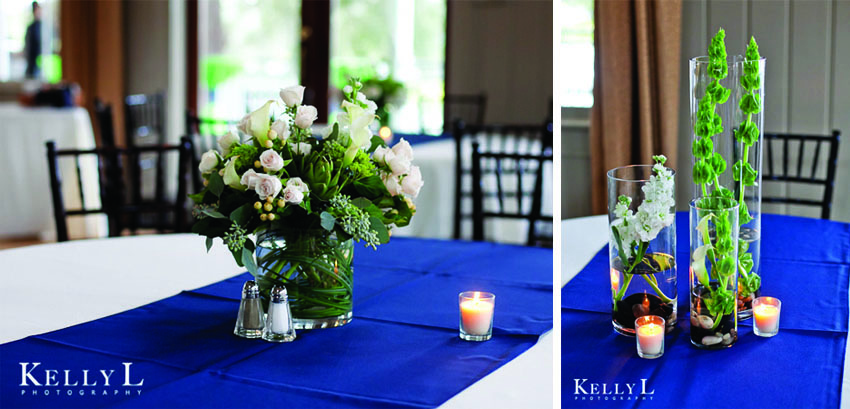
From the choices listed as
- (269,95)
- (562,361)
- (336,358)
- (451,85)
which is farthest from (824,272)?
(269,95)

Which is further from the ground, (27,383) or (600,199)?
(600,199)

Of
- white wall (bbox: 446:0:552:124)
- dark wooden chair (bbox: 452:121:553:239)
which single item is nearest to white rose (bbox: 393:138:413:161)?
dark wooden chair (bbox: 452:121:553:239)

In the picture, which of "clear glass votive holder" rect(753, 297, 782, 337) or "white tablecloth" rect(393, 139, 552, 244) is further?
"white tablecloth" rect(393, 139, 552, 244)

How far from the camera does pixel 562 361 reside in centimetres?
97

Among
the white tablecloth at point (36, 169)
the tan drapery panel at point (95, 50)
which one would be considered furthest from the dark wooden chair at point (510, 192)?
the tan drapery panel at point (95, 50)

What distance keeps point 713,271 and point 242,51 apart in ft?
15.3

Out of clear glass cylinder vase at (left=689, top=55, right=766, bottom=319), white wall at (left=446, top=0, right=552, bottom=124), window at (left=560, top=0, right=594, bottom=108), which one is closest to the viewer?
clear glass cylinder vase at (left=689, top=55, right=766, bottom=319)

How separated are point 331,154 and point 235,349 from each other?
282 mm

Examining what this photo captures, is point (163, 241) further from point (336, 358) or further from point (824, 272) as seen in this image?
point (824, 272)

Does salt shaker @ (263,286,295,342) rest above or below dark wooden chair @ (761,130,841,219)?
below

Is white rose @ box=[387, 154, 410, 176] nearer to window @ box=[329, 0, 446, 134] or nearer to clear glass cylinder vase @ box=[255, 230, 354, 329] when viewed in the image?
clear glass cylinder vase @ box=[255, 230, 354, 329]

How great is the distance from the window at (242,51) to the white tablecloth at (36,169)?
130 centimetres

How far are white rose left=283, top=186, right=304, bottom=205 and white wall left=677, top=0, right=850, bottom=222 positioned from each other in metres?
0.56

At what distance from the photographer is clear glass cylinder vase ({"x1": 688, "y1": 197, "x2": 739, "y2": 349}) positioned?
2.95 ft
